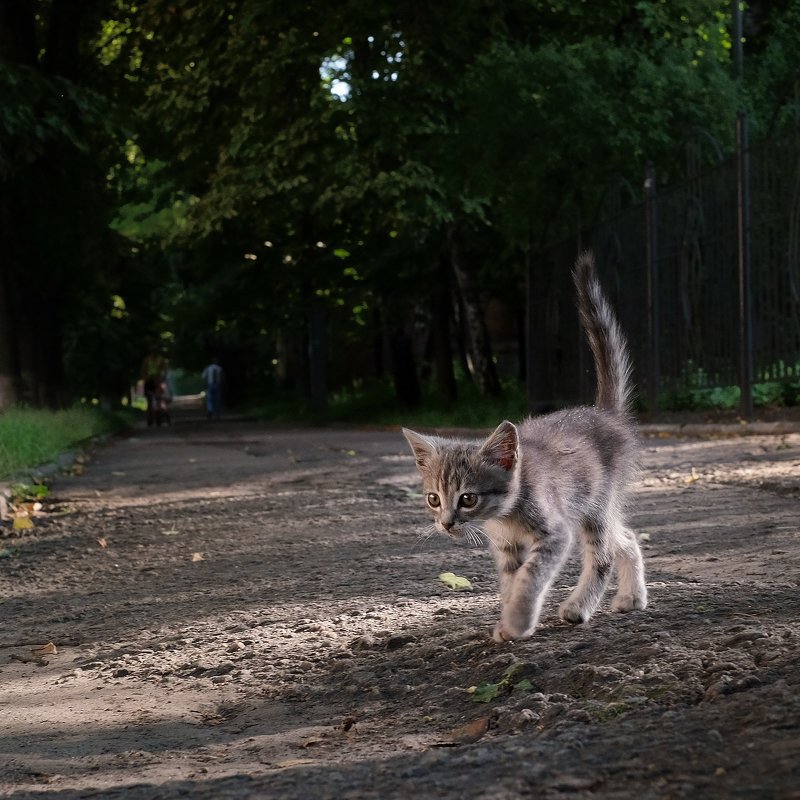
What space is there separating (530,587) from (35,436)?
40.8 feet

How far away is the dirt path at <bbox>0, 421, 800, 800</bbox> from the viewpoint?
126 inches

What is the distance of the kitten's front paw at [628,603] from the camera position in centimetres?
506

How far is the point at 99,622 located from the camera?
610 cm

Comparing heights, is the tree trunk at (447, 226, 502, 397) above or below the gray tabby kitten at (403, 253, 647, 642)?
above

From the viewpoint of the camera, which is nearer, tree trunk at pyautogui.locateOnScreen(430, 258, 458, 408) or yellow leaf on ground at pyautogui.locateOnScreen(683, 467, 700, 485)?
yellow leaf on ground at pyautogui.locateOnScreen(683, 467, 700, 485)

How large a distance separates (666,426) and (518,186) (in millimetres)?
6354

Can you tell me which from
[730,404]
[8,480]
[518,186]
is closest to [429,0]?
[518,186]

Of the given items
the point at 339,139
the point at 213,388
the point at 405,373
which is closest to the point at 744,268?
the point at 339,139

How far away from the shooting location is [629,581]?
512 cm

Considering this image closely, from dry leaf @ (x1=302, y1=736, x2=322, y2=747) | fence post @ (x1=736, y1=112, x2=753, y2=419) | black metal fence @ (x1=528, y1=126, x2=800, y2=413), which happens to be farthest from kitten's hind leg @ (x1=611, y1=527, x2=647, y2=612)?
fence post @ (x1=736, y1=112, x2=753, y2=419)

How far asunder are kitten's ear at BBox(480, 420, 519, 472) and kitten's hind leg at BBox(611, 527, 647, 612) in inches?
29.2

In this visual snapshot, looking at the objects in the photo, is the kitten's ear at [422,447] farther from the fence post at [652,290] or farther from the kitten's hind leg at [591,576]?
the fence post at [652,290]

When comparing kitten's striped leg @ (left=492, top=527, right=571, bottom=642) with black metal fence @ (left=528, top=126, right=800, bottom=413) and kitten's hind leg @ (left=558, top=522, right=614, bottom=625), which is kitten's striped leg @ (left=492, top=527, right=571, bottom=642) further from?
black metal fence @ (left=528, top=126, right=800, bottom=413)

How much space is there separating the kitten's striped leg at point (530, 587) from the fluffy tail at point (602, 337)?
1.43 metres
